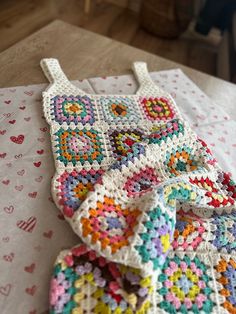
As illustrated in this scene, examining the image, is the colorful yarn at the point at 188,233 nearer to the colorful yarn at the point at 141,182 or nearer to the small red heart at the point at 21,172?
the colorful yarn at the point at 141,182

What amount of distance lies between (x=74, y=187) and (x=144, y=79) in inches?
21.1

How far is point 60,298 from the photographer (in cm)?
52

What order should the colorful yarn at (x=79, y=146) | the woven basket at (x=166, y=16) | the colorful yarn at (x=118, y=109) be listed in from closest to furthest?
the colorful yarn at (x=79, y=146), the colorful yarn at (x=118, y=109), the woven basket at (x=166, y=16)

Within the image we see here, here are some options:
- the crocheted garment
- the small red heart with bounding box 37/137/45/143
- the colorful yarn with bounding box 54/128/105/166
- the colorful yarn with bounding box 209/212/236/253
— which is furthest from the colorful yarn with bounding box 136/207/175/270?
the small red heart with bounding box 37/137/45/143

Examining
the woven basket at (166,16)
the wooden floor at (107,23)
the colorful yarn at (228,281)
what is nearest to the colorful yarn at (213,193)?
the colorful yarn at (228,281)

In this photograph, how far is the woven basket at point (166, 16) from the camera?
90.7 inches

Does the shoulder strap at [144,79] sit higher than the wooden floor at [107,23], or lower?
higher

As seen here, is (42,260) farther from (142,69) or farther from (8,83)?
(142,69)

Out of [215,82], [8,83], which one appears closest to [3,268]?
[8,83]

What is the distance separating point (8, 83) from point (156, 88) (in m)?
0.43

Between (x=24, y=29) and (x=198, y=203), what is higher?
(x=198, y=203)

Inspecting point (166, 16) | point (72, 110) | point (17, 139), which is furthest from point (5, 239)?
point (166, 16)

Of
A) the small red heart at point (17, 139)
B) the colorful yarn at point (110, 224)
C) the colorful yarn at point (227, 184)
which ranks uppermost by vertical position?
the colorful yarn at point (110, 224)

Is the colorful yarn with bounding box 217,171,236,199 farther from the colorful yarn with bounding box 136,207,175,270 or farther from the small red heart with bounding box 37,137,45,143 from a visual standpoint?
the small red heart with bounding box 37,137,45,143
